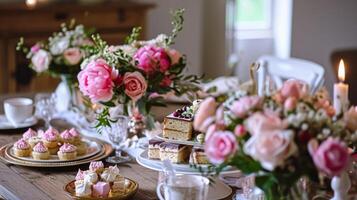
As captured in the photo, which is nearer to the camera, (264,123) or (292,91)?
(264,123)

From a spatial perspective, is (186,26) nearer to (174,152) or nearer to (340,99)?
(174,152)

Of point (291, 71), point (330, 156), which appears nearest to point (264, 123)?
point (330, 156)

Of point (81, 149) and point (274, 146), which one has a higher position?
point (274, 146)

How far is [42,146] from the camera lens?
2186 millimetres

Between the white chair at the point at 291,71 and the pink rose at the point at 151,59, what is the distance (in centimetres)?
91

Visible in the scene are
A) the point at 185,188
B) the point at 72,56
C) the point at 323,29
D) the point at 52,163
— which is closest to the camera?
the point at 185,188

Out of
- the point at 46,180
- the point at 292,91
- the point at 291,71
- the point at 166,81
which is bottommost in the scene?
the point at 46,180

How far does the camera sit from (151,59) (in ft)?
7.73

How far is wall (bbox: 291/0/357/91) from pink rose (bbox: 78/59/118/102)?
326 centimetres

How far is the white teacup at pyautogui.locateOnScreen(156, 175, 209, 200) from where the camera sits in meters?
1.67

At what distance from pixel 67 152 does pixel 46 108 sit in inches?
23.5

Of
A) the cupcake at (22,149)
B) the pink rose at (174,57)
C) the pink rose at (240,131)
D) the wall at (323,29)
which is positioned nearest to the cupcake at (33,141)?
the cupcake at (22,149)

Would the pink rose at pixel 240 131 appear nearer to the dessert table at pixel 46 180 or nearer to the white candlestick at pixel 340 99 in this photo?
the white candlestick at pixel 340 99

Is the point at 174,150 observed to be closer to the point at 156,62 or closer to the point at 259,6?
the point at 156,62
